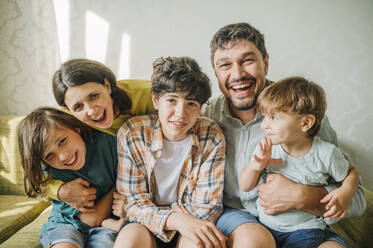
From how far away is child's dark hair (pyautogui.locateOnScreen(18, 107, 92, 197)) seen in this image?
97 centimetres

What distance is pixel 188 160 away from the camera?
3.40ft

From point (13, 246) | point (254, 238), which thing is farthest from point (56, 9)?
point (254, 238)

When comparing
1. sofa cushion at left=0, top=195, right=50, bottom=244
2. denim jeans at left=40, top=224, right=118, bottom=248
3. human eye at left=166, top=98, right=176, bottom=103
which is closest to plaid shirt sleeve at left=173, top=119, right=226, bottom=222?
human eye at left=166, top=98, right=176, bottom=103

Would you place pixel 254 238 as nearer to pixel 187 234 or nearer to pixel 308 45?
pixel 187 234

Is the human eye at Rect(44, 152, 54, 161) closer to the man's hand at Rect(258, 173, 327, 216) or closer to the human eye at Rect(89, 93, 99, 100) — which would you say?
the human eye at Rect(89, 93, 99, 100)

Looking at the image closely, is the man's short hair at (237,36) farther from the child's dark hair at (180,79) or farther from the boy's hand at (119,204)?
the boy's hand at (119,204)

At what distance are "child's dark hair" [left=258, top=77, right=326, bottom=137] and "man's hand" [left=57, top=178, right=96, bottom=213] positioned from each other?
0.91m

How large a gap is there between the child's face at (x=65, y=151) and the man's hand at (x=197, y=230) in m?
0.52

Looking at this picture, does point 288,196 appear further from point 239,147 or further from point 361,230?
point 361,230

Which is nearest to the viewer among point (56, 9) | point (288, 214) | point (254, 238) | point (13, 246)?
point (254, 238)

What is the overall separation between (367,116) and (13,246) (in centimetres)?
240

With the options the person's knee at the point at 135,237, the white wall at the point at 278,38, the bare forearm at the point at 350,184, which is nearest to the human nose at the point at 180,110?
the person's knee at the point at 135,237

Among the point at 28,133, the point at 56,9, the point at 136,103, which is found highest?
the point at 56,9

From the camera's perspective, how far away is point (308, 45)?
1.62m
